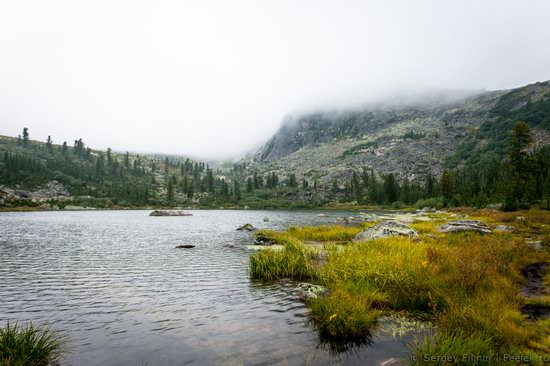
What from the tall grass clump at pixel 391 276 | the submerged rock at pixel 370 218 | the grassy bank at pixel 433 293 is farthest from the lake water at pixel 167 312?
the submerged rock at pixel 370 218

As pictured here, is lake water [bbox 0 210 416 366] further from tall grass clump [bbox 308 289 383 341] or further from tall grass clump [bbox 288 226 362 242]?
tall grass clump [bbox 288 226 362 242]

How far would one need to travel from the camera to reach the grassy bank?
1138cm

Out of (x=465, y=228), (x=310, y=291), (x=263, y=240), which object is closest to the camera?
(x=310, y=291)

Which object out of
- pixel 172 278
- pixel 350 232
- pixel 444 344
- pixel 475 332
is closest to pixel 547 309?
pixel 475 332

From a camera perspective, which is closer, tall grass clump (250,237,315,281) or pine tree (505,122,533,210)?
tall grass clump (250,237,315,281)

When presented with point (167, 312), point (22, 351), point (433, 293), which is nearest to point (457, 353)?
point (433, 293)

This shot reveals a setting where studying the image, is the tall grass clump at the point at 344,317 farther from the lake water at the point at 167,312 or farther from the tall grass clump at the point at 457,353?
the tall grass clump at the point at 457,353

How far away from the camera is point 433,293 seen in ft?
55.2

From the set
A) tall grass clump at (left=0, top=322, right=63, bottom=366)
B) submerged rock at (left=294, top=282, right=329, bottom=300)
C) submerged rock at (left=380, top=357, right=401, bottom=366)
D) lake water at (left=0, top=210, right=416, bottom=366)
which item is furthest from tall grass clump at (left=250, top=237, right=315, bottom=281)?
tall grass clump at (left=0, top=322, right=63, bottom=366)

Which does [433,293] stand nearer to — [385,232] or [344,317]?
[344,317]

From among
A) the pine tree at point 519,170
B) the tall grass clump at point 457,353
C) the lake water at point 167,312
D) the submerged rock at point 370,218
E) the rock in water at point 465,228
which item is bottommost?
the lake water at point 167,312

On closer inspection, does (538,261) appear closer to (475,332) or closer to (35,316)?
(475,332)

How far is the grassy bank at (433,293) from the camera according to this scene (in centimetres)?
1138

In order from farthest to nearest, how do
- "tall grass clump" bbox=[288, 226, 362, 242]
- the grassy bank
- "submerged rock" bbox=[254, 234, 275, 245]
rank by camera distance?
"submerged rock" bbox=[254, 234, 275, 245] → "tall grass clump" bbox=[288, 226, 362, 242] → the grassy bank
